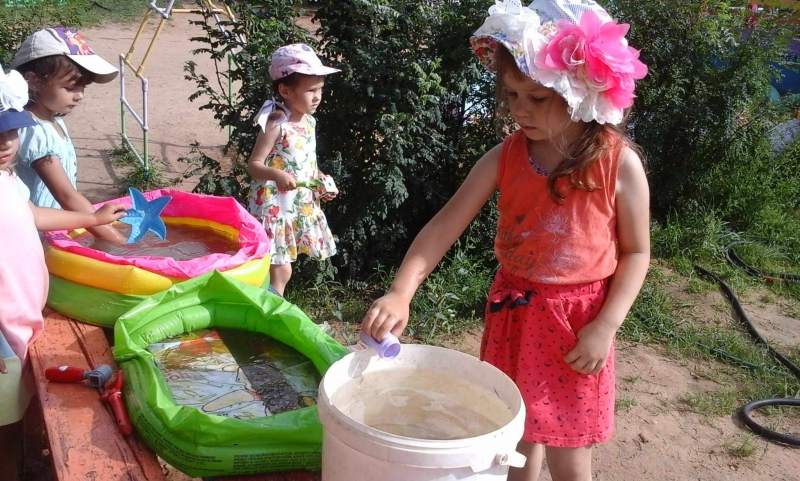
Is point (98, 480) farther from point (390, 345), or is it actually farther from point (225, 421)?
point (390, 345)

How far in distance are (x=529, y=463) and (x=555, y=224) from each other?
758 millimetres

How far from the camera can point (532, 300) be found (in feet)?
6.67

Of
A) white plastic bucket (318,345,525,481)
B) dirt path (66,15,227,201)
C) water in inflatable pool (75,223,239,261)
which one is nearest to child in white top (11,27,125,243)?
water in inflatable pool (75,223,239,261)

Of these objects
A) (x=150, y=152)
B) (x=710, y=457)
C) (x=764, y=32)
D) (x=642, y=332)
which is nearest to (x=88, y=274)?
(x=710, y=457)

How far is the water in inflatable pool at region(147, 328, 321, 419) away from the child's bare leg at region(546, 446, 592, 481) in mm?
714

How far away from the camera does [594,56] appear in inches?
69.4

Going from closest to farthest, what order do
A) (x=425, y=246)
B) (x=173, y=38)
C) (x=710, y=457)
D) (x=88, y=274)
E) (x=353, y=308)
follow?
(x=425, y=246), (x=88, y=274), (x=710, y=457), (x=353, y=308), (x=173, y=38)

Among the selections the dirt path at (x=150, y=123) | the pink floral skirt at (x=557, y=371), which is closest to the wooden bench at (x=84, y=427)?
the pink floral skirt at (x=557, y=371)

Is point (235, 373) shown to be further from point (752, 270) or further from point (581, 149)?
point (752, 270)

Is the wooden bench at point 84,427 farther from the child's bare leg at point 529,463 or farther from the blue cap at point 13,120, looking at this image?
the child's bare leg at point 529,463

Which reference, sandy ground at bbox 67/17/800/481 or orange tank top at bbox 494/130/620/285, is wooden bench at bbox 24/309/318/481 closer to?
sandy ground at bbox 67/17/800/481

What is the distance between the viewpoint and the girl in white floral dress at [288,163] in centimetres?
339

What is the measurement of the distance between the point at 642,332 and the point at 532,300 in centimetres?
244

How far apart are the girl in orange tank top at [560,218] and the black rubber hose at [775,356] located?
5.39ft
